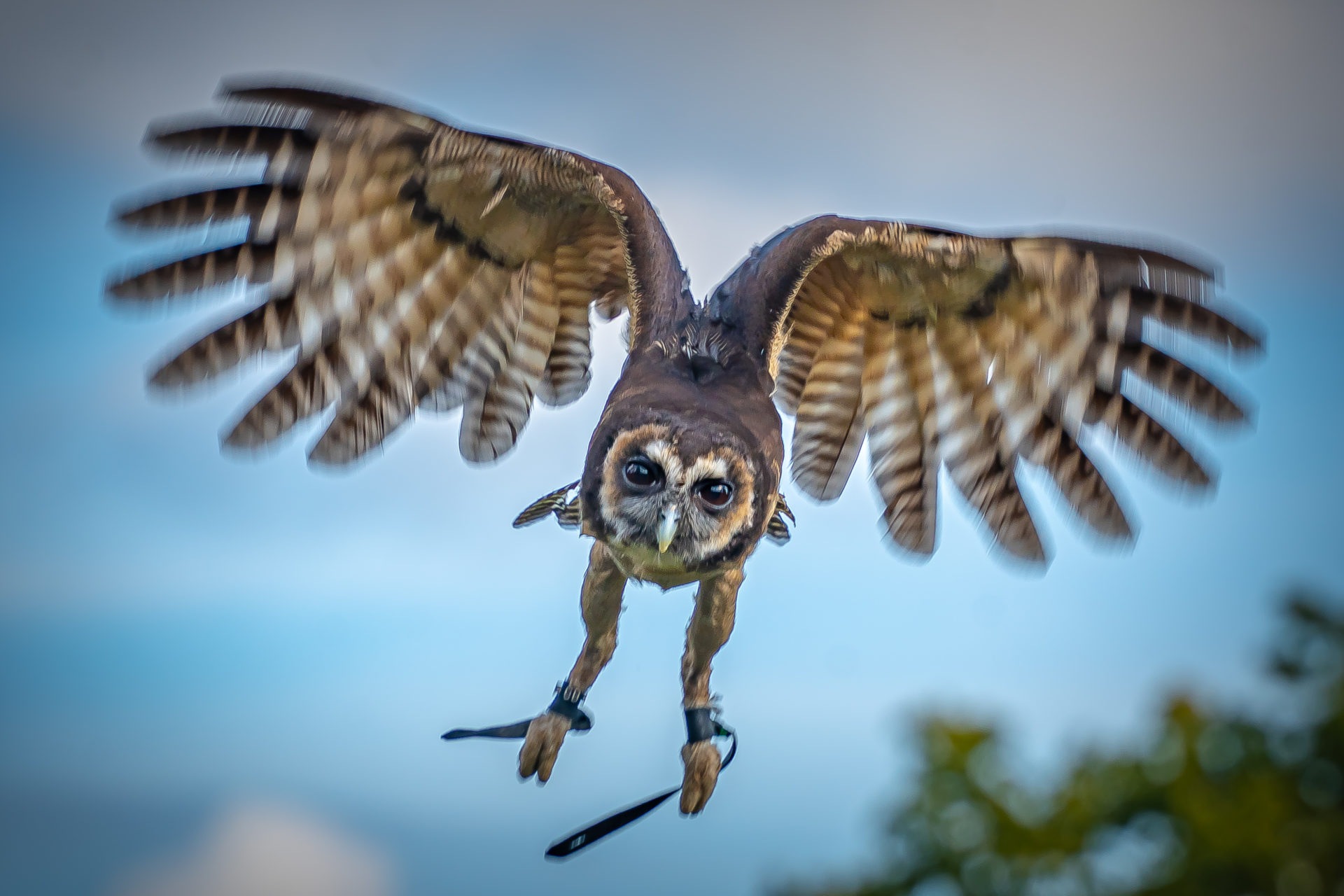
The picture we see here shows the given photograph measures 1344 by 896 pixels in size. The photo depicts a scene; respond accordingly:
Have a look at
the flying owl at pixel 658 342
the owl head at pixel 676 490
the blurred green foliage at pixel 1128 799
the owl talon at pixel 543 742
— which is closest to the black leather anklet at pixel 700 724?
the flying owl at pixel 658 342

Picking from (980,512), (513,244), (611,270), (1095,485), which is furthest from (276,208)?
(1095,485)

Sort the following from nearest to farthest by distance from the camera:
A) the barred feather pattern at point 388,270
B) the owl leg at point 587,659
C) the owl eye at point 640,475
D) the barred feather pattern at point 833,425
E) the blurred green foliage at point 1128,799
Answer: the blurred green foliage at point 1128,799
the owl eye at point 640,475
the barred feather pattern at point 388,270
the owl leg at point 587,659
the barred feather pattern at point 833,425

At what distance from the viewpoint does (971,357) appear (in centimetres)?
571

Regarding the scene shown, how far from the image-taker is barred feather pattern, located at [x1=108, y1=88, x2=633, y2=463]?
4836mm

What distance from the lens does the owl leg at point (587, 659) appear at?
5.44 meters

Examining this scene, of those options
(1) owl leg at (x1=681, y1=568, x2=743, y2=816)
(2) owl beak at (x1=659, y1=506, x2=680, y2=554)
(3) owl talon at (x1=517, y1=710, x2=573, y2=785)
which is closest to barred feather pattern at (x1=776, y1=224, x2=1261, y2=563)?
(1) owl leg at (x1=681, y1=568, x2=743, y2=816)

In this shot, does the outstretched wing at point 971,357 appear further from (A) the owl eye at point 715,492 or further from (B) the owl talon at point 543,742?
(B) the owl talon at point 543,742

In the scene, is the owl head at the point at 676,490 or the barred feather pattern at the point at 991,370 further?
the barred feather pattern at the point at 991,370

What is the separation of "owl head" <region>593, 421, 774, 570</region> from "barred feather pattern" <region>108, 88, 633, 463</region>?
0.99 m

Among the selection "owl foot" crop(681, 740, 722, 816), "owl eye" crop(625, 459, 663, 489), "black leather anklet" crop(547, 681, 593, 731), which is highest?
"owl eye" crop(625, 459, 663, 489)

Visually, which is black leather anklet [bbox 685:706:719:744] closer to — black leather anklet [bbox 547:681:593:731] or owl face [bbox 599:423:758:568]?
black leather anklet [bbox 547:681:593:731]

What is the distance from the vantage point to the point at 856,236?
5105mm

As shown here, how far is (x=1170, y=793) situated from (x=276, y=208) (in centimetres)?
391

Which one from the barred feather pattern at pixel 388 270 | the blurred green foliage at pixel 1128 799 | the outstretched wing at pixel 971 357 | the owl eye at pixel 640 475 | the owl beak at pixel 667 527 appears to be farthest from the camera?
the outstretched wing at pixel 971 357
